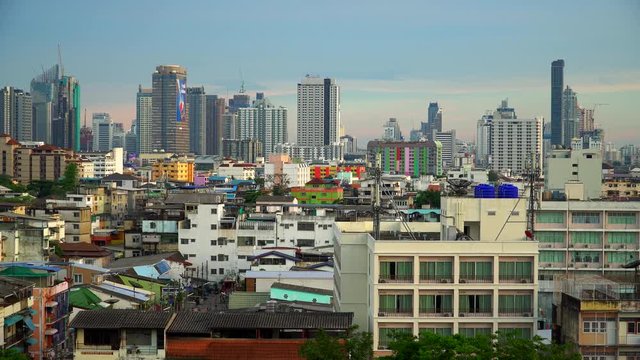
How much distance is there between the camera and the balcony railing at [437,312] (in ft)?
40.4

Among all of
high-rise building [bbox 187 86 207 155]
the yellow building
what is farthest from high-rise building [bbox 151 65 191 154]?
the yellow building

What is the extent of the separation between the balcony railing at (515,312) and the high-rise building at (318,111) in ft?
375

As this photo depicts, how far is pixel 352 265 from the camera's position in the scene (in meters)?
13.5

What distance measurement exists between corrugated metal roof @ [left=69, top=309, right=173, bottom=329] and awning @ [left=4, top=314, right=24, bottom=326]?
53.8 inches

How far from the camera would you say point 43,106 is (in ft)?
374

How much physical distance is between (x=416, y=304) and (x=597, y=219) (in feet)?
21.8

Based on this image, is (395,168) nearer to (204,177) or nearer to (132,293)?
(204,177)

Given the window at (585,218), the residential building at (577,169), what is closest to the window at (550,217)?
the window at (585,218)

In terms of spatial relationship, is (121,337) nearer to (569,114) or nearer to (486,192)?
(486,192)

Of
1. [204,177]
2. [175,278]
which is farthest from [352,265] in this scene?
[204,177]

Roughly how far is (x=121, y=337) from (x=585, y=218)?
8400mm

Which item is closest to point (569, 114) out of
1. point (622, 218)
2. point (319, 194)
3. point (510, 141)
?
point (510, 141)

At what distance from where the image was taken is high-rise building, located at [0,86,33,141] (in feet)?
343

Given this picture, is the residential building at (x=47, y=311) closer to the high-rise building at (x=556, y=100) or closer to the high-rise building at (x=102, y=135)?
the high-rise building at (x=556, y=100)
